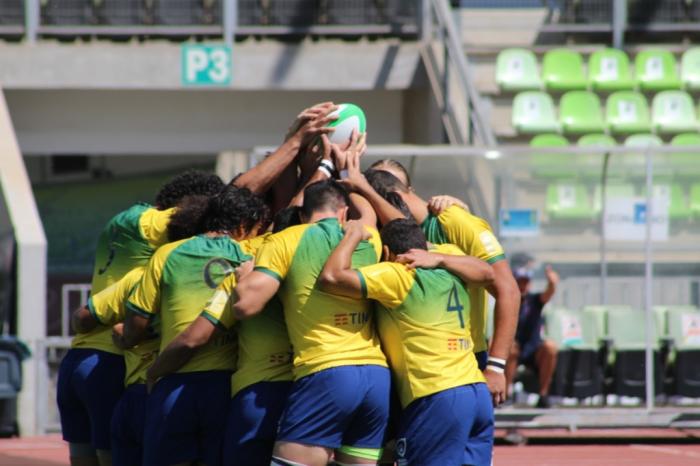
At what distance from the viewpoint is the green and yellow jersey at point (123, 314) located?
5953 mm

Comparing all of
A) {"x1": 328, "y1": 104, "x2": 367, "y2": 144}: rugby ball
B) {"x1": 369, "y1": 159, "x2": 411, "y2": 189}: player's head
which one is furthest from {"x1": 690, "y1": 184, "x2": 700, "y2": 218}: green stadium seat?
{"x1": 328, "y1": 104, "x2": 367, "y2": 144}: rugby ball

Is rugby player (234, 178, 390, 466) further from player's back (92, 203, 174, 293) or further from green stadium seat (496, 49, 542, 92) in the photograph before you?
green stadium seat (496, 49, 542, 92)

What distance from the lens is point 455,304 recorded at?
18.1 feet

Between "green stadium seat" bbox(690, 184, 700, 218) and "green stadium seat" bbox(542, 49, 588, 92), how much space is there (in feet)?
16.0

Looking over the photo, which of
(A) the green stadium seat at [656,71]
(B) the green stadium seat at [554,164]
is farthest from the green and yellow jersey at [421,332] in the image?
(A) the green stadium seat at [656,71]

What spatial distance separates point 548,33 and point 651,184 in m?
6.56

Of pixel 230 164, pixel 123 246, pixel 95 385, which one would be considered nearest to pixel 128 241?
pixel 123 246

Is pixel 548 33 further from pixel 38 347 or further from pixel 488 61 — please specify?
pixel 38 347

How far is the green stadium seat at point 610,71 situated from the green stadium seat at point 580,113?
0.23 m

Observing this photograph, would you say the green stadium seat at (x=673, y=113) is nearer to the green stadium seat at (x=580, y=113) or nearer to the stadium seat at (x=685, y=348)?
the green stadium seat at (x=580, y=113)

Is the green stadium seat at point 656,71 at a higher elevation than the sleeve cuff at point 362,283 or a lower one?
higher

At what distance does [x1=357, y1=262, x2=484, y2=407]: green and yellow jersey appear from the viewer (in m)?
5.37

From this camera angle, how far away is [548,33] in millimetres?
18016

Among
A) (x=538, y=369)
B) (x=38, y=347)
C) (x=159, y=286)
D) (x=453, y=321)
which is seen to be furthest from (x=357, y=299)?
(x=38, y=347)
